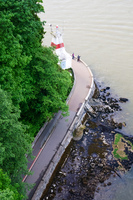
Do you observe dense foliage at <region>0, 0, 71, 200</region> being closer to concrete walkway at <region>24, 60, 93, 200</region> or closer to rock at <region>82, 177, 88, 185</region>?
concrete walkway at <region>24, 60, 93, 200</region>

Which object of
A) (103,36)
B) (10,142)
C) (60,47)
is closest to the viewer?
(10,142)

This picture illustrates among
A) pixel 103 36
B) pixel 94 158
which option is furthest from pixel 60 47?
pixel 103 36

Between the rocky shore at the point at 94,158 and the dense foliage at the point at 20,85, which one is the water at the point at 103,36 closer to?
the rocky shore at the point at 94,158

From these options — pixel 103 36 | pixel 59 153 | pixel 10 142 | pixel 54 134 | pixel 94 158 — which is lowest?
pixel 94 158

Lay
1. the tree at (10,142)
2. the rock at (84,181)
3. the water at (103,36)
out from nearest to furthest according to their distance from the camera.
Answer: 1. the tree at (10,142)
2. the rock at (84,181)
3. the water at (103,36)

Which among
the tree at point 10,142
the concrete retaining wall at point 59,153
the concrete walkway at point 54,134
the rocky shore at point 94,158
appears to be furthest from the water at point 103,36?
the tree at point 10,142

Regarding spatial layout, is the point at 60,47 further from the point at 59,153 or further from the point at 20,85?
the point at 59,153

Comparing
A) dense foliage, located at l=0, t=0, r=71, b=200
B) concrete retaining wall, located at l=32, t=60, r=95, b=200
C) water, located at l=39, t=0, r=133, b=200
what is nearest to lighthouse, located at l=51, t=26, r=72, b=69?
dense foliage, located at l=0, t=0, r=71, b=200
